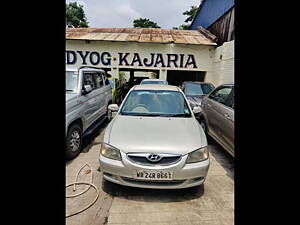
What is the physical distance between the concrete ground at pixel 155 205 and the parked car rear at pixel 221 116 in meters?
0.78

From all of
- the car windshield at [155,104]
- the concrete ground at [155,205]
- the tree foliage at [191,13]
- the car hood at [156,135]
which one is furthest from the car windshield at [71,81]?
the tree foliage at [191,13]

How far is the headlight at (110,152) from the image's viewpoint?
100 inches

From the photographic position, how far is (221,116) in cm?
395

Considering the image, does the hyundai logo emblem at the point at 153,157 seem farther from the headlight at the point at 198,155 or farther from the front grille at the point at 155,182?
the headlight at the point at 198,155

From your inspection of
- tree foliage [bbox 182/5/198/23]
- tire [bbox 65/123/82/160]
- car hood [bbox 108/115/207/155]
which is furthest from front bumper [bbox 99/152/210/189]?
tree foliage [bbox 182/5/198/23]

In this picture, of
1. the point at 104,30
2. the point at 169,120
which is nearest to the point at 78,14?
the point at 104,30

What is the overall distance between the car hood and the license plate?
Answer: 0.89 ft

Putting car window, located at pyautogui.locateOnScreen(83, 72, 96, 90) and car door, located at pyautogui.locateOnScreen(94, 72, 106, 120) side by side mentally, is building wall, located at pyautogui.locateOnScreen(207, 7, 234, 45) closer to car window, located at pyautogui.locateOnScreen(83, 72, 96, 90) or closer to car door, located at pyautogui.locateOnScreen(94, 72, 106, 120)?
car door, located at pyautogui.locateOnScreen(94, 72, 106, 120)

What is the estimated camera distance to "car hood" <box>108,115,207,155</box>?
8.32 ft

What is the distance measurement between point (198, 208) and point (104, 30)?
1388 cm
